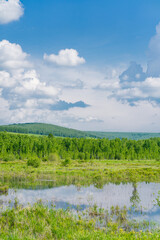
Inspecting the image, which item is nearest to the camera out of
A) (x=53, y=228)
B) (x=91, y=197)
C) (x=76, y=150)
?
(x=53, y=228)

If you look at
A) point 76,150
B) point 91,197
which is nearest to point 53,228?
point 91,197

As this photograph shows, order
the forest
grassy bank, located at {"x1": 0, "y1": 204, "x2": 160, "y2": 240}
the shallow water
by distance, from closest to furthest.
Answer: grassy bank, located at {"x1": 0, "y1": 204, "x2": 160, "y2": 240} → the shallow water → the forest

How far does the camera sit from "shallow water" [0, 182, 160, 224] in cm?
2609

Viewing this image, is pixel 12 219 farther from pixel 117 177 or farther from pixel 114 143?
pixel 114 143

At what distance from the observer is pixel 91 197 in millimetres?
30641

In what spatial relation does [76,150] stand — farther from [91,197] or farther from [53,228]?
[53,228]

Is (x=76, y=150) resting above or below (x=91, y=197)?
below

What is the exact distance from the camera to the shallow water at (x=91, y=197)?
85.6 ft

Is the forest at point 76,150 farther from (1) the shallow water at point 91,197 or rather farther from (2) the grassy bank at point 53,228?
(2) the grassy bank at point 53,228

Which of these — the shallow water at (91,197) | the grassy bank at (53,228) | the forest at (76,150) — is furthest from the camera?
the forest at (76,150)

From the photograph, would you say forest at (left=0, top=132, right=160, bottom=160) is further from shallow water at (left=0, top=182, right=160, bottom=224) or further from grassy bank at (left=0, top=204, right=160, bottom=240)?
grassy bank at (left=0, top=204, right=160, bottom=240)

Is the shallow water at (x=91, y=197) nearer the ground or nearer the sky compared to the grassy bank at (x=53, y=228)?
nearer the ground

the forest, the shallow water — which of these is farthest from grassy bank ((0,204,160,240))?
the forest

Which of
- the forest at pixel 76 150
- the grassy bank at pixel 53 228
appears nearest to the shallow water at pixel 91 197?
the grassy bank at pixel 53 228
